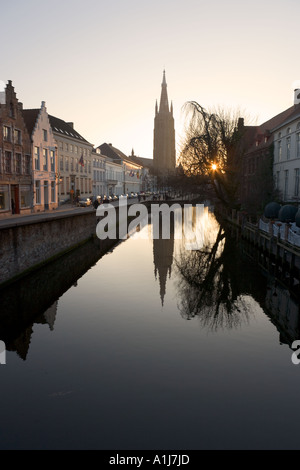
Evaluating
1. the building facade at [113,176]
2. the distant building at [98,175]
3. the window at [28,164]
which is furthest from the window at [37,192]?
the building facade at [113,176]

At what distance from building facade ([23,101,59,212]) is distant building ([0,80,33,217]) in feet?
4.61

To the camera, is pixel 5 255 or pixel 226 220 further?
pixel 226 220

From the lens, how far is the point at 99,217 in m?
33.7

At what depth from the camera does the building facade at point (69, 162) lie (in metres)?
49.6

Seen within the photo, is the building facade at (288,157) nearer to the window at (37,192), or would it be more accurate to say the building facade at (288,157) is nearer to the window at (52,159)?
the window at (37,192)

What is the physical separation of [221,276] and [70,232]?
11.2 metres

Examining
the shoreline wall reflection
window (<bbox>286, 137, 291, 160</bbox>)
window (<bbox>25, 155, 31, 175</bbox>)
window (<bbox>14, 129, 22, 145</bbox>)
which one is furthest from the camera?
window (<bbox>286, 137, 291, 160</bbox>)

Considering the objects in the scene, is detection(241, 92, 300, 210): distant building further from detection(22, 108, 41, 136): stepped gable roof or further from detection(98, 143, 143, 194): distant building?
detection(98, 143, 143, 194): distant building

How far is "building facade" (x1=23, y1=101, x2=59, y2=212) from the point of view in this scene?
1465 inches

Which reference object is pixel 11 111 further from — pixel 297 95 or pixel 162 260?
pixel 297 95

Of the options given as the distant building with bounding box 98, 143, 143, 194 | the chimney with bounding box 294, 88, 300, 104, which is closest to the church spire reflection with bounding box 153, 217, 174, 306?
the chimney with bounding box 294, 88, 300, 104
